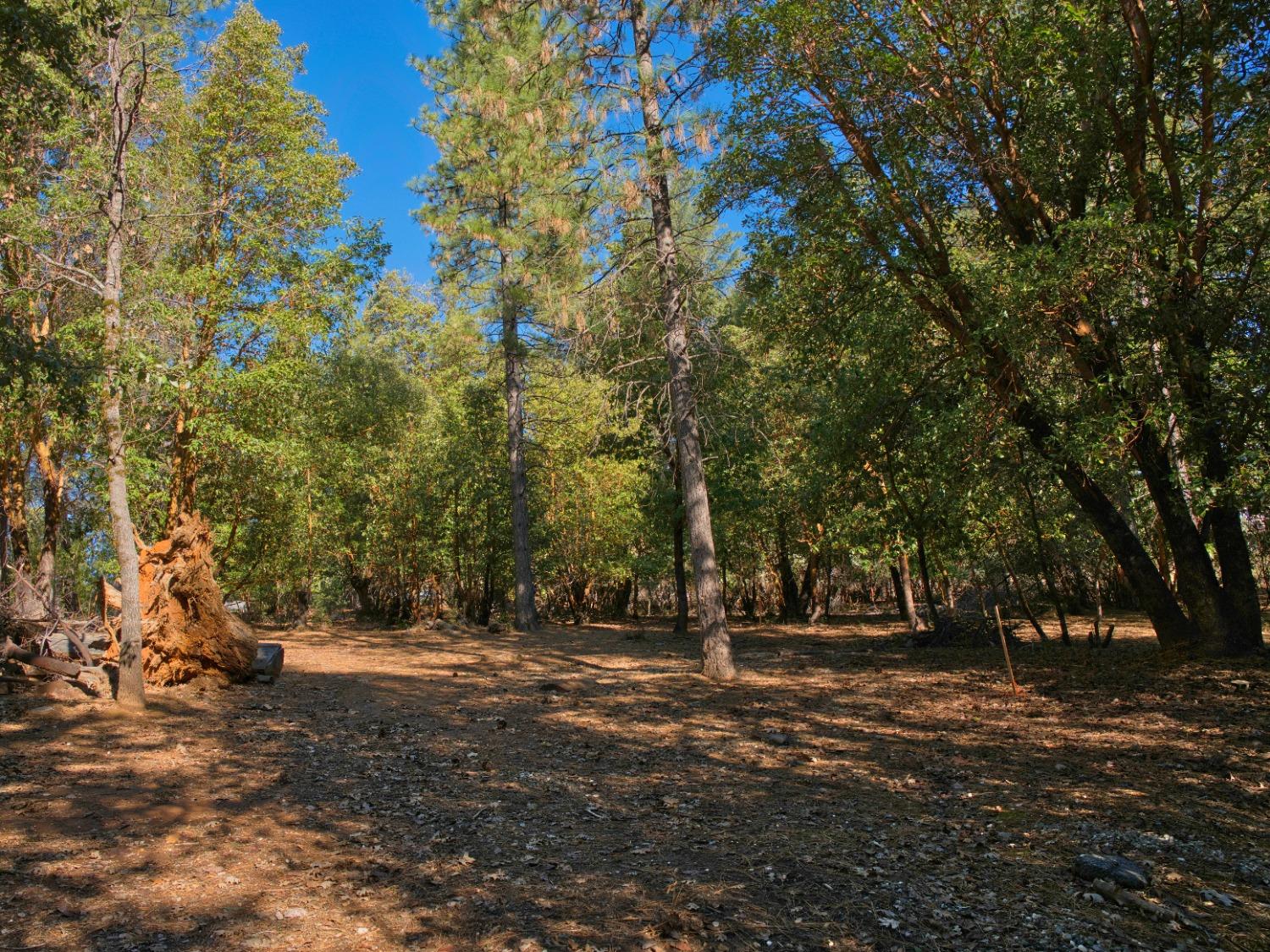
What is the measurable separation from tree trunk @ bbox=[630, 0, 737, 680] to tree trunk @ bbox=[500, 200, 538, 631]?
838 centimetres

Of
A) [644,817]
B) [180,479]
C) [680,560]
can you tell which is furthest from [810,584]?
[644,817]

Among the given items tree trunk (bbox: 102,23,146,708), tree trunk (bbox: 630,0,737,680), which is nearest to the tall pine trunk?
tree trunk (bbox: 630,0,737,680)

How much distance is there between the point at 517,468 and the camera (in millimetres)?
19109

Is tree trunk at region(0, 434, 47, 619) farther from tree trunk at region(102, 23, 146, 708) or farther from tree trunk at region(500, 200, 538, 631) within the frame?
tree trunk at region(500, 200, 538, 631)

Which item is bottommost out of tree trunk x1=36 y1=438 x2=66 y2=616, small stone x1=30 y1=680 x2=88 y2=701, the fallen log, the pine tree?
small stone x1=30 y1=680 x2=88 y2=701

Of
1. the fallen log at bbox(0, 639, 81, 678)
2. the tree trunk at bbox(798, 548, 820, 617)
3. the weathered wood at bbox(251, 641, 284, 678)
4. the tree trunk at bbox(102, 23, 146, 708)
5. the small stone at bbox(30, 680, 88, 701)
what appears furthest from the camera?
the tree trunk at bbox(798, 548, 820, 617)

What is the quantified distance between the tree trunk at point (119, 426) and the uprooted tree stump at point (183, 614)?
110 centimetres

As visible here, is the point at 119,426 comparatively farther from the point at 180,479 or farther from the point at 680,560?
the point at 680,560

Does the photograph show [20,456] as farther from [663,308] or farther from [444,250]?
[663,308]

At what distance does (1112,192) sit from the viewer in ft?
29.6

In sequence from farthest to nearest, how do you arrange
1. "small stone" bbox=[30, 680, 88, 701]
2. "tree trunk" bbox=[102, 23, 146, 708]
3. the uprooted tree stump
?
the uprooted tree stump
"small stone" bbox=[30, 680, 88, 701]
"tree trunk" bbox=[102, 23, 146, 708]

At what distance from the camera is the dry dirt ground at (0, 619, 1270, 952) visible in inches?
132

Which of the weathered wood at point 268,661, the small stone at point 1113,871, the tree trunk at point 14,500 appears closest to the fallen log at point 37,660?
the weathered wood at point 268,661

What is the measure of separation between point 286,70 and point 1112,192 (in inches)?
528
